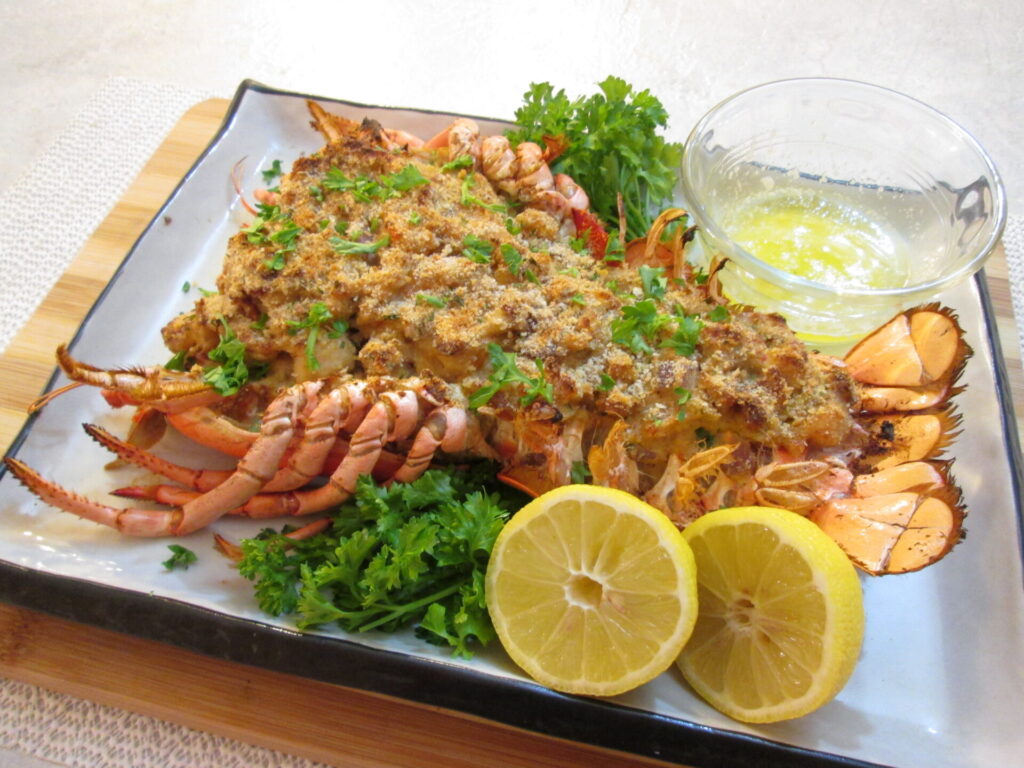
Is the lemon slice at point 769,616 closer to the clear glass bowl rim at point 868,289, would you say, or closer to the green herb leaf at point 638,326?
the green herb leaf at point 638,326

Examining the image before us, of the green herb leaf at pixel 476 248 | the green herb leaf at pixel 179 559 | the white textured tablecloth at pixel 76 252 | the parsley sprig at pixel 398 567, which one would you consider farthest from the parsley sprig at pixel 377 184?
the white textured tablecloth at pixel 76 252

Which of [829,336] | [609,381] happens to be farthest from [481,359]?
[829,336]

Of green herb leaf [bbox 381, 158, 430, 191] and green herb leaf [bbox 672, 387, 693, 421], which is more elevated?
green herb leaf [bbox 381, 158, 430, 191]

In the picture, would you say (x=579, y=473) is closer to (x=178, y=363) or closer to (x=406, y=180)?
(x=406, y=180)

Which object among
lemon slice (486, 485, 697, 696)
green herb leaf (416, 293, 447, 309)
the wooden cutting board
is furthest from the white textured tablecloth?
green herb leaf (416, 293, 447, 309)

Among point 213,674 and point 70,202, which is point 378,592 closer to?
point 213,674

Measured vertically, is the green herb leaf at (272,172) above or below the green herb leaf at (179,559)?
above

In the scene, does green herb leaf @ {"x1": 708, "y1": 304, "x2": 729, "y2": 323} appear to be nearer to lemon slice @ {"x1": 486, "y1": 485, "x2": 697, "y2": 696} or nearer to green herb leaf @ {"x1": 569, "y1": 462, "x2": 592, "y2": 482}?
green herb leaf @ {"x1": 569, "y1": 462, "x2": 592, "y2": 482}
